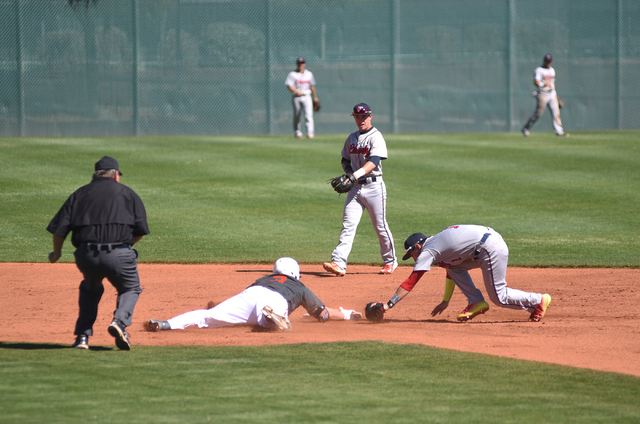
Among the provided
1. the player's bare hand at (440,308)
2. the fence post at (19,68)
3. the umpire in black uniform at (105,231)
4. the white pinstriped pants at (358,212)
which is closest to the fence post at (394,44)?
the fence post at (19,68)

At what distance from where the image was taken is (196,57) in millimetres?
24484

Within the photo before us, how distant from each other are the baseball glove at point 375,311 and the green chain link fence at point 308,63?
714 inches

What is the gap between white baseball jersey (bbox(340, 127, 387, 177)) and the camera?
31.0ft

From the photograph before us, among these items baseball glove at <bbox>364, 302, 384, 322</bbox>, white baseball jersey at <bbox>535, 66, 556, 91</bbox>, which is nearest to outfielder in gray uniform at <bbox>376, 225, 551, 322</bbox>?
→ baseball glove at <bbox>364, 302, 384, 322</bbox>

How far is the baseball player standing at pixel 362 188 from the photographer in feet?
31.1

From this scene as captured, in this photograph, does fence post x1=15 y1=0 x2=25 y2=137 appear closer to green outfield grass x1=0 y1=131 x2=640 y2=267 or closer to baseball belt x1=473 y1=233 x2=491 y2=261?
green outfield grass x1=0 y1=131 x2=640 y2=267

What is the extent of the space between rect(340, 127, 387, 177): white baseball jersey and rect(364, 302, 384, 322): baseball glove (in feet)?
8.39

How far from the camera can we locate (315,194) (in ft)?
49.3

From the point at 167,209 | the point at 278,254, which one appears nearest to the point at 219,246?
the point at 278,254

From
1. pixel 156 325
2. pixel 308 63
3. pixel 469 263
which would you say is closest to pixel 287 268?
pixel 156 325

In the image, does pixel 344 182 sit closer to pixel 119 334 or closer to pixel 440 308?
pixel 440 308

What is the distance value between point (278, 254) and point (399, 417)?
6.60 metres

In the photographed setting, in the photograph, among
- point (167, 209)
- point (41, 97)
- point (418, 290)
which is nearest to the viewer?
point (418, 290)

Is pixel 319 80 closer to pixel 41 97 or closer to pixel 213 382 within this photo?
pixel 41 97
